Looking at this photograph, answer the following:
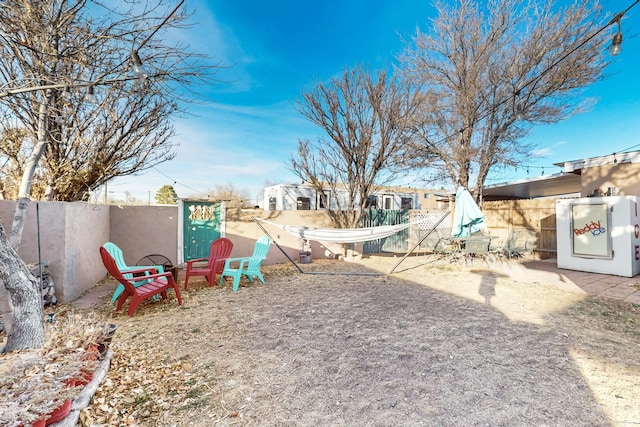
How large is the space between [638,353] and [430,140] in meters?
6.71

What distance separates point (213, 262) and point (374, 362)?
10.6 ft

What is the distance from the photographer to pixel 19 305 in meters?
1.84

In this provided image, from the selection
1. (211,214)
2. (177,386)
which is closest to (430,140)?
(211,214)

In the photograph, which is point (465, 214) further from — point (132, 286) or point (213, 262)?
point (132, 286)

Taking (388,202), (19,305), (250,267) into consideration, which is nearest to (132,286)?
(19,305)

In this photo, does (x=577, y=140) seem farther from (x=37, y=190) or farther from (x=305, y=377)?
(x=37, y=190)

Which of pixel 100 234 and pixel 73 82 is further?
pixel 100 234

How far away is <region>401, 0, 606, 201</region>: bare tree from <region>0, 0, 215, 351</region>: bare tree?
6170 millimetres

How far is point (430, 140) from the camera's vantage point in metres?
8.20

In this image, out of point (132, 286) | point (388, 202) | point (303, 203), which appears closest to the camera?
point (132, 286)

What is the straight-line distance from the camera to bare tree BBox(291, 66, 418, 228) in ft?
23.1

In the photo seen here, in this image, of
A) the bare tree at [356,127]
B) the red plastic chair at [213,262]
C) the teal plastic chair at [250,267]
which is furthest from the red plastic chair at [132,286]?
the bare tree at [356,127]

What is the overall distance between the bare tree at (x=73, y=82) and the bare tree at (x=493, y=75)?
243 inches

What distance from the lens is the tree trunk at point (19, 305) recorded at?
1.80 meters
